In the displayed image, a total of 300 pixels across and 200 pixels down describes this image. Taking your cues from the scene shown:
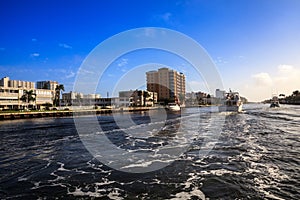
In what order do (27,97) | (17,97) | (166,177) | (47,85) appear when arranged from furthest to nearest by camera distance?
(47,85) → (17,97) → (27,97) → (166,177)

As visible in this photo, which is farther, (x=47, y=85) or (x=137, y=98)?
(x=47, y=85)

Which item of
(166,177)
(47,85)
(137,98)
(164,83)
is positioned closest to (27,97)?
(137,98)

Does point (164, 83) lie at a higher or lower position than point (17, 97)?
higher

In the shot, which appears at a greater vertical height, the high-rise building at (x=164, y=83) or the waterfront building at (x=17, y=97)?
the high-rise building at (x=164, y=83)

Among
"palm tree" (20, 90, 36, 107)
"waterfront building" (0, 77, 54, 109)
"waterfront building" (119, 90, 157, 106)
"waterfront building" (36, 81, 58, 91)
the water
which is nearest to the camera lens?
the water

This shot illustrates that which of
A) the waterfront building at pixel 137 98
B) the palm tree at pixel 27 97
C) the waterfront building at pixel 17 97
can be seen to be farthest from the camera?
the waterfront building at pixel 137 98

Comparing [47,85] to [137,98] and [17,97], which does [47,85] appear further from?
[137,98]

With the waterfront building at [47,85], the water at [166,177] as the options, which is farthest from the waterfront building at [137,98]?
the water at [166,177]

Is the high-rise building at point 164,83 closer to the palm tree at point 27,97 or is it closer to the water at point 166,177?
the palm tree at point 27,97

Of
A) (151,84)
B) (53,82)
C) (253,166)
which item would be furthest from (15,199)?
(53,82)

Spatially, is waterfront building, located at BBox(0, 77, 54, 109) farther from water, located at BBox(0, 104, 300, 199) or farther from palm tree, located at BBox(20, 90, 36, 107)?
water, located at BBox(0, 104, 300, 199)

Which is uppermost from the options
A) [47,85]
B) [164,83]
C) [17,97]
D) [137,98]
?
[164,83]

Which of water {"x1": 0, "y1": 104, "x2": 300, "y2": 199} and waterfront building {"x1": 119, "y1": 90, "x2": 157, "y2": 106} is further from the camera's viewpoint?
waterfront building {"x1": 119, "y1": 90, "x2": 157, "y2": 106}

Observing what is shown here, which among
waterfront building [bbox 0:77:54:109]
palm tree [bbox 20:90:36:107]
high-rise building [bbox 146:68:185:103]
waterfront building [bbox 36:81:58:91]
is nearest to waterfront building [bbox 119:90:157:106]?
high-rise building [bbox 146:68:185:103]
